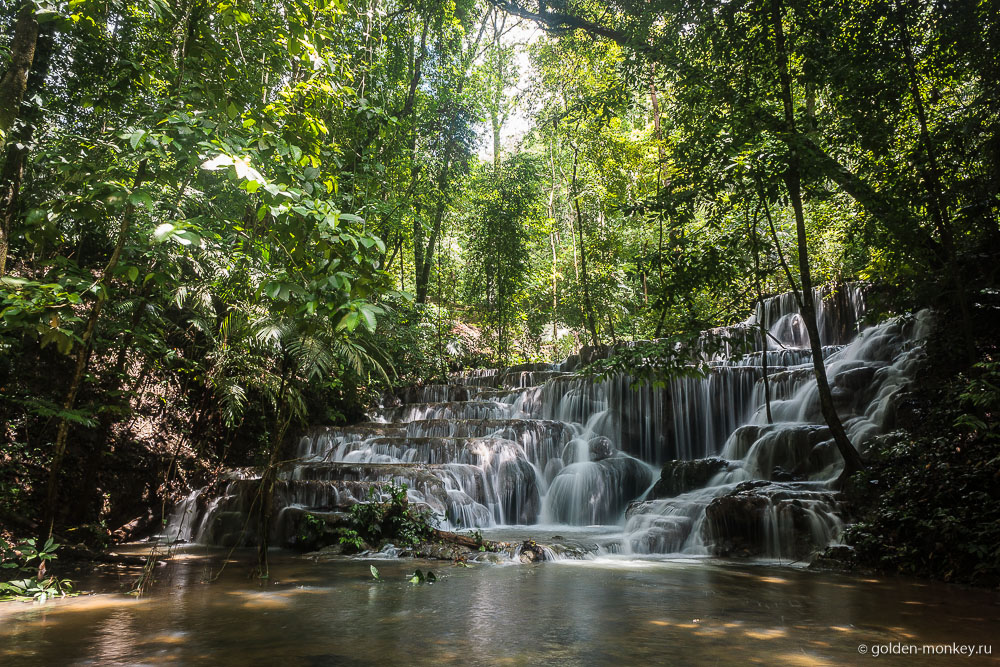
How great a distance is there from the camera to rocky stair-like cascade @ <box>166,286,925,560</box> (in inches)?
315

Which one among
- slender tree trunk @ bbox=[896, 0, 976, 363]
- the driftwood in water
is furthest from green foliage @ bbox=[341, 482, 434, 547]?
slender tree trunk @ bbox=[896, 0, 976, 363]

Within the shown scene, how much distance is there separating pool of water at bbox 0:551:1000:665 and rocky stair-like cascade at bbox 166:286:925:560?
2.24 meters

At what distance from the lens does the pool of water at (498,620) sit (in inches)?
119

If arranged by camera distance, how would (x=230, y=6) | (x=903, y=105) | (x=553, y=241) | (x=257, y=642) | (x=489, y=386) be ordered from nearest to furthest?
(x=257, y=642) < (x=230, y=6) < (x=903, y=105) < (x=489, y=386) < (x=553, y=241)

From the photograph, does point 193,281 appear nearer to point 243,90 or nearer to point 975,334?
point 243,90

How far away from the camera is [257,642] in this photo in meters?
3.20

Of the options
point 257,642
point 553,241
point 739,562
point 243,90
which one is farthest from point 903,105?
point 553,241

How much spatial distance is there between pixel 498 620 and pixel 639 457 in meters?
10.4

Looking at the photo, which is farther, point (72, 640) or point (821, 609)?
point (821, 609)

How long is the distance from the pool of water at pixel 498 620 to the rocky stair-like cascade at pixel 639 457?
88.2 inches

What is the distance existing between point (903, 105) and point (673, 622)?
26.5 ft

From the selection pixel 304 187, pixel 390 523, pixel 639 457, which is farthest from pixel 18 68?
pixel 639 457

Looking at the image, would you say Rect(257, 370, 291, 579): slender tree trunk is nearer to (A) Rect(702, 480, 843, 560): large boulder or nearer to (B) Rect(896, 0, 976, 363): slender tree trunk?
(A) Rect(702, 480, 843, 560): large boulder

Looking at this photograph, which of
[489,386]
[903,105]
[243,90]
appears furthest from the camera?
[489,386]
